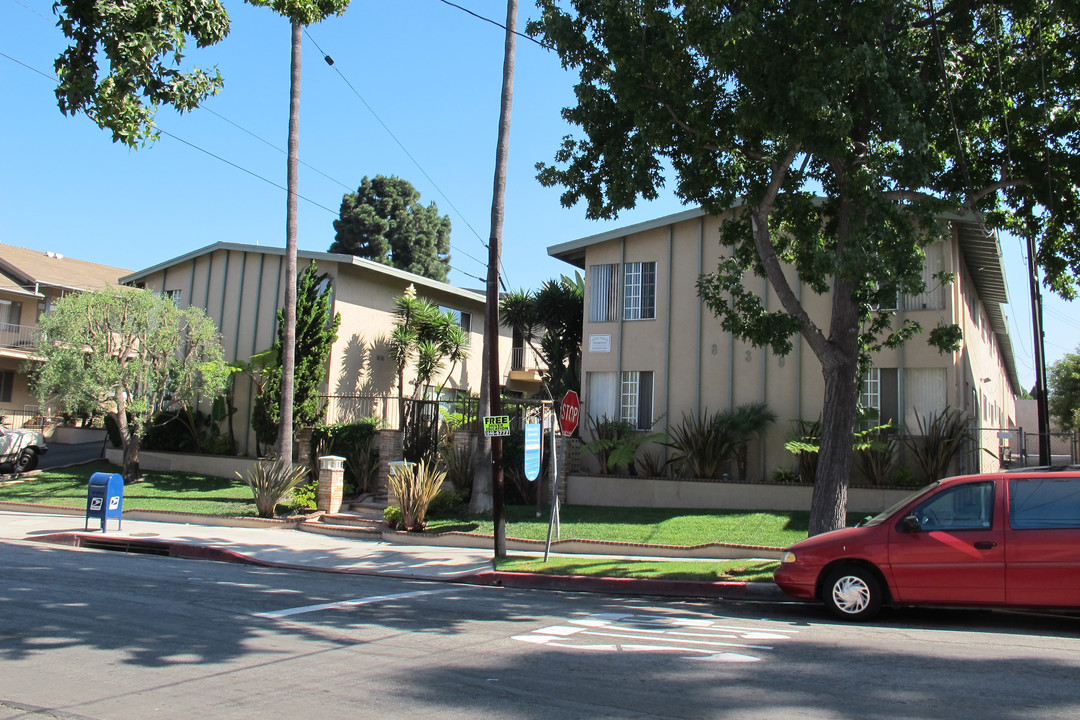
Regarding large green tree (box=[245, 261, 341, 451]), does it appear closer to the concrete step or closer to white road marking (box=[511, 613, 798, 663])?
the concrete step

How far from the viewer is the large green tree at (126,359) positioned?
2147cm

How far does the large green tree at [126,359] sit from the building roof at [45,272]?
10603 mm

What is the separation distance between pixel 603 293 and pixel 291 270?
7696 millimetres

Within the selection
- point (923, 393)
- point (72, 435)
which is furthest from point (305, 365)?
point (72, 435)

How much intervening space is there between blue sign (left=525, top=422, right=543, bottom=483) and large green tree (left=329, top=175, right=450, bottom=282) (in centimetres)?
3887

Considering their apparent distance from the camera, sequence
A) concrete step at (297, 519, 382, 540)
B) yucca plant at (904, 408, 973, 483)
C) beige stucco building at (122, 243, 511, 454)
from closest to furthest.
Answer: yucca plant at (904, 408, 973, 483) < concrete step at (297, 519, 382, 540) < beige stucco building at (122, 243, 511, 454)

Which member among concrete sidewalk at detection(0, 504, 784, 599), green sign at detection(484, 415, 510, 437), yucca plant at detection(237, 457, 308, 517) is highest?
green sign at detection(484, 415, 510, 437)

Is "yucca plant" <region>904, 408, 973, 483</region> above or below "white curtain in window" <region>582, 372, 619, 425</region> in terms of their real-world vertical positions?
below

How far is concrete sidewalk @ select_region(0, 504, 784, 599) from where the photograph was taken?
10.8m

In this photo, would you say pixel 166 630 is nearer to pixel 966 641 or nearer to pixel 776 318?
pixel 966 641

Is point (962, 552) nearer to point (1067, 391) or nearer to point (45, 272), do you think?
point (45, 272)

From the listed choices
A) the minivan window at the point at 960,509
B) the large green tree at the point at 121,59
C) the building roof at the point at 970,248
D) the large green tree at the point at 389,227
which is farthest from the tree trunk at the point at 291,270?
the large green tree at the point at 389,227

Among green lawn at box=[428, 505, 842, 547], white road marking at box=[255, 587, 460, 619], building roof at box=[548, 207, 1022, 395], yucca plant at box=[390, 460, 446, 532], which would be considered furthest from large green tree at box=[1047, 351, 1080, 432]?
white road marking at box=[255, 587, 460, 619]

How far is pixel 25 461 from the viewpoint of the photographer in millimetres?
24859
